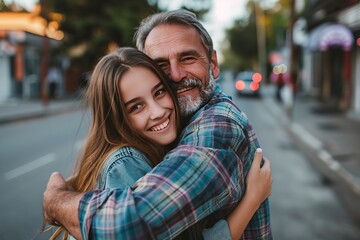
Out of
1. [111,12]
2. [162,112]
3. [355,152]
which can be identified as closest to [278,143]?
[355,152]

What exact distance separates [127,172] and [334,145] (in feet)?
31.6

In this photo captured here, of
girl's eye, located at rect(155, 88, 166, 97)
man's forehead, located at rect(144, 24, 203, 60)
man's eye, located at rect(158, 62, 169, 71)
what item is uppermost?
man's forehead, located at rect(144, 24, 203, 60)

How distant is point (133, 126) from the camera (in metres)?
1.65

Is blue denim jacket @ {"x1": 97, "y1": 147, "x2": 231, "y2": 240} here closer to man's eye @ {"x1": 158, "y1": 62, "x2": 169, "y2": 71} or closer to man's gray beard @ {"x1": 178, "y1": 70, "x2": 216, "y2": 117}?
man's gray beard @ {"x1": 178, "y1": 70, "x2": 216, "y2": 117}

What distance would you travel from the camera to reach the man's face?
1.78 m

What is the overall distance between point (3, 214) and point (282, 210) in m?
3.78

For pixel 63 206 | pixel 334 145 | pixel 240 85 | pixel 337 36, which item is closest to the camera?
pixel 63 206

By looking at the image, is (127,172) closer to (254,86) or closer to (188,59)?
(188,59)

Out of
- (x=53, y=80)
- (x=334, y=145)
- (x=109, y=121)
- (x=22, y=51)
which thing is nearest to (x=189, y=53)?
(x=109, y=121)

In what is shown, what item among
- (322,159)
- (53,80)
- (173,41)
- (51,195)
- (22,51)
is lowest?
(322,159)

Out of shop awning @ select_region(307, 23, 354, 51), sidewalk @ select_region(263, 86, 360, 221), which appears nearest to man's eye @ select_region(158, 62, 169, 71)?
sidewalk @ select_region(263, 86, 360, 221)

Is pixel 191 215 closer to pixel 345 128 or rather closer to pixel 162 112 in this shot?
pixel 162 112

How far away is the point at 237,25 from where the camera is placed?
67125 millimetres

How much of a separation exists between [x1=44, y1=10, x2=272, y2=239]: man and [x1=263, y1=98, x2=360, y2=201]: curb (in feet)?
17.2
